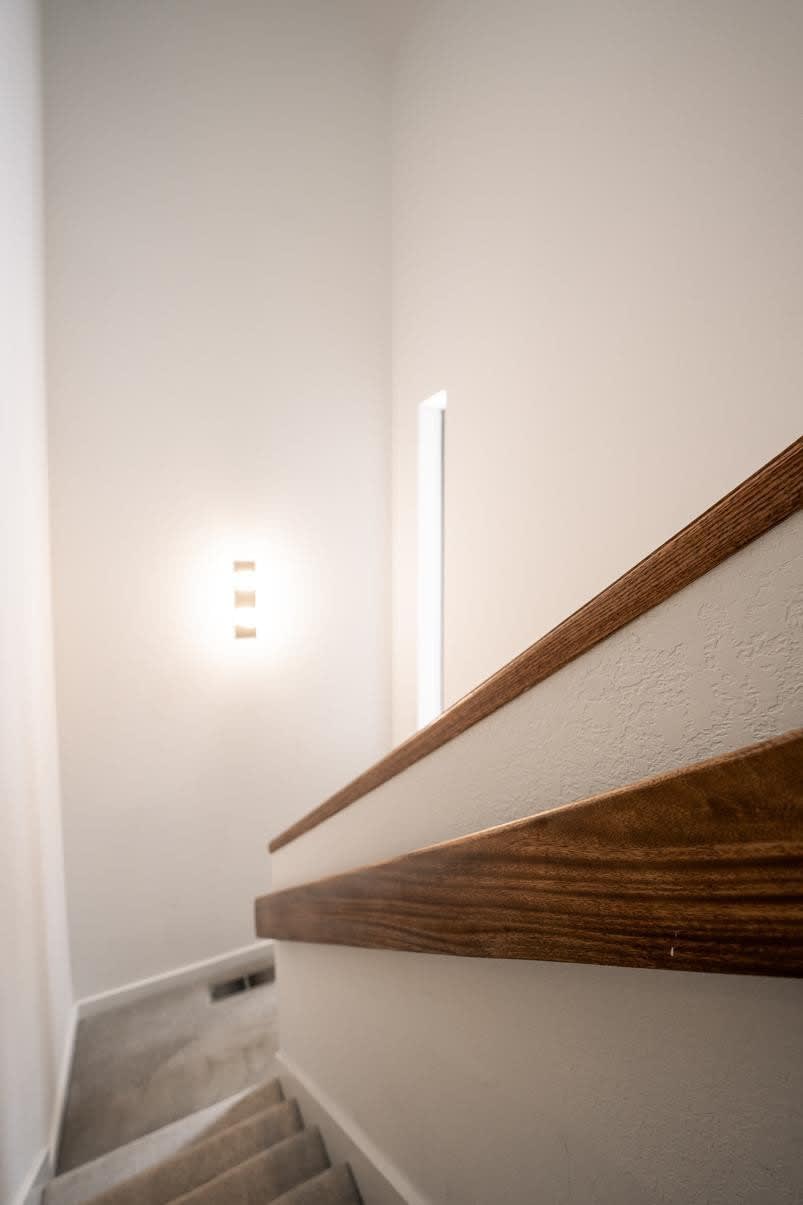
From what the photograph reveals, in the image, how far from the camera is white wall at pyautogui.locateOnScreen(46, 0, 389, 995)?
2.59 m

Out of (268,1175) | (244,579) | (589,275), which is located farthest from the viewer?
(244,579)

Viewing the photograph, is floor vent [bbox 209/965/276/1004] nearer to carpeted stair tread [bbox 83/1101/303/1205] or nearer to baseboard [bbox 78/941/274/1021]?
baseboard [bbox 78/941/274/1021]

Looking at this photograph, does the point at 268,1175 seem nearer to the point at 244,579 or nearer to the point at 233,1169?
the point at 233,1169

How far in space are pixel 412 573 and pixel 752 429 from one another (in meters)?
2.06

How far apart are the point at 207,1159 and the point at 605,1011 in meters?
1.53

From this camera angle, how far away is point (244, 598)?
3.02 meters

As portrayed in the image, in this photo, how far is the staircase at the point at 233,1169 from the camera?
52.6 inches

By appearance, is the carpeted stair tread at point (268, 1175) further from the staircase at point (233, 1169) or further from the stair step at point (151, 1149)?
the stair step at point (151, 1149)

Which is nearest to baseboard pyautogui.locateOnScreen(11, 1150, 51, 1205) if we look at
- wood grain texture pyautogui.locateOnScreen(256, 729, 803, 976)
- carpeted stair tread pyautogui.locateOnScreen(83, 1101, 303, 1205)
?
carpeted stair tread pyautogui.locateOnScreen(83, 1101, 303, 1205)

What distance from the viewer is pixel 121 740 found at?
272 centimetres

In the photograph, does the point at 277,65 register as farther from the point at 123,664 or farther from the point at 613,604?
the point at 613,604

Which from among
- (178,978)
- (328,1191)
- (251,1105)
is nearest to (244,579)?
(178,978)

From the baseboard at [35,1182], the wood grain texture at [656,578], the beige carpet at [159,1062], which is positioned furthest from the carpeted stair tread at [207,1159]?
the wood grain texture at [656,578]

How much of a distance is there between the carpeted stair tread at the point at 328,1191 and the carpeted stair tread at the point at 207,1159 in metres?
0.33
